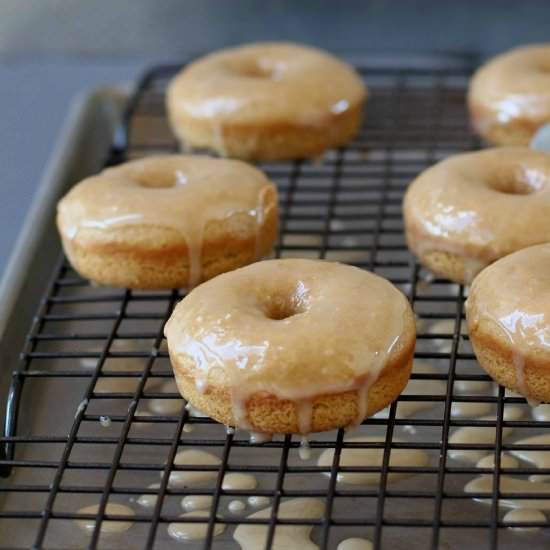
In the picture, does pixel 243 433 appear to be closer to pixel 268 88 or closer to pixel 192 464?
pixel 192 464

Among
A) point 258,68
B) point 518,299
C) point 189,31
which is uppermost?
point 518,299

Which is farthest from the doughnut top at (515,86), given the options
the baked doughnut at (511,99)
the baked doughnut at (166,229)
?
the baked doughnut at (166,229)

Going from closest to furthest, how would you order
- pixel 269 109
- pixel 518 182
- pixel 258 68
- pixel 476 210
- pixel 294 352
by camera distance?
pixel 294 352 < pixel 476 210 < pixel 518 182 < pixel 269 109 < pixel 258 68

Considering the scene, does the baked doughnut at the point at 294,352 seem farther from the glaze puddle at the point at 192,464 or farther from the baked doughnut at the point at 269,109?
the baked doughnut at the point at 269,109

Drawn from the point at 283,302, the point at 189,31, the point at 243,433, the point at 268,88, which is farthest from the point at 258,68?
the point at 243,433

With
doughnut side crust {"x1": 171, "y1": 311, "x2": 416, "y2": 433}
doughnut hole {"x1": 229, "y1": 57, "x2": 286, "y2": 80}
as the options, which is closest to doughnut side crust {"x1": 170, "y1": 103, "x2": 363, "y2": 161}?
doughnut hole {"x1": 229, "y1": 57, "x2": 286, "y2": 80}

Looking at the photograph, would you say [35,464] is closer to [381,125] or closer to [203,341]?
[203,341]

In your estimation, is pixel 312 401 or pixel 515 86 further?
pixel 515 86

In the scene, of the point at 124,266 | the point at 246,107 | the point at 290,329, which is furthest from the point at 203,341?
the point at 246,107
